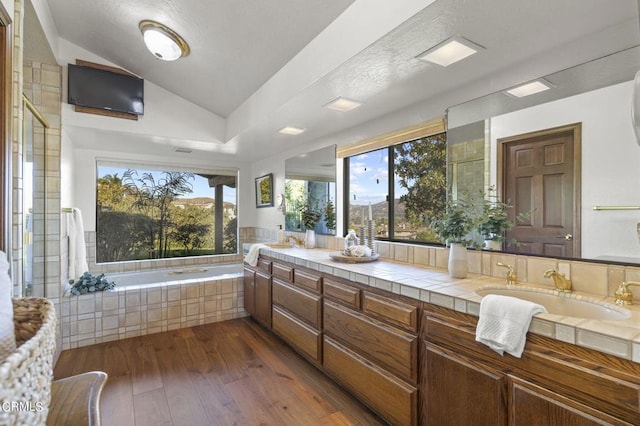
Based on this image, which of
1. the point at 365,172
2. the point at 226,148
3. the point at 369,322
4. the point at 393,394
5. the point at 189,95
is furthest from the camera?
the point at 226,148

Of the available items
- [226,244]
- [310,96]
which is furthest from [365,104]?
[226,244]

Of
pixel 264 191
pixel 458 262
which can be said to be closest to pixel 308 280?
pixel 458 262

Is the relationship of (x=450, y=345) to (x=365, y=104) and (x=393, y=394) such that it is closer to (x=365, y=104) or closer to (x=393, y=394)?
(x=393, y=394)

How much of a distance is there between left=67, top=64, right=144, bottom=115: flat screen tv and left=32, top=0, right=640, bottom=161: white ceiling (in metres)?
0.16

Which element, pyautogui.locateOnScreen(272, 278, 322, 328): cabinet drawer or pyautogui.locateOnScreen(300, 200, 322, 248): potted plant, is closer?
pyautogui.locateOnScreen(272, 278, 322, 328): cabinet drawer

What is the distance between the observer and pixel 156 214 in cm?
457

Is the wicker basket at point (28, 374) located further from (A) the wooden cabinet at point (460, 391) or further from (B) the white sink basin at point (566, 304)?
(B) the white sink basin at point (566, 304)

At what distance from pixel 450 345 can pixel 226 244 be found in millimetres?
4246

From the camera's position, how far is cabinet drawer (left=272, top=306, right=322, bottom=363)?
236cm

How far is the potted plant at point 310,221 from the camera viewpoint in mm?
3439

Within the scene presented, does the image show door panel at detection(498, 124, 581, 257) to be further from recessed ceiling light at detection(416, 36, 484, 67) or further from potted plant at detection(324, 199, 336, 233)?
potted plant at detection(324, 199, 336, 233)

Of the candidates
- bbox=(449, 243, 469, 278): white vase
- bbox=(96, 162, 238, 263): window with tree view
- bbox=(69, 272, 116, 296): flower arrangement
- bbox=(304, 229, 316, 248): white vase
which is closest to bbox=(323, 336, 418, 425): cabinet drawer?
bbox=(449, 243, 469, 278): white vase

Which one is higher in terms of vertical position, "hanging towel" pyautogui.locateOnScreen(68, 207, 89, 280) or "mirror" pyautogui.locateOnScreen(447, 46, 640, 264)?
"mirror" pyautogui.locateOnScreen(447, 46, 640, 264)

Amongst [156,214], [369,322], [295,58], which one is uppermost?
[295,58]
